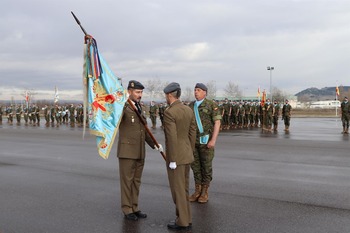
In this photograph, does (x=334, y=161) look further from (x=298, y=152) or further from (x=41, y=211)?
Answer: (x=41, y=211)

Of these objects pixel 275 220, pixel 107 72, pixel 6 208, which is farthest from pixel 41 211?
pixel 275 220

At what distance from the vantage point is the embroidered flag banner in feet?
17.6

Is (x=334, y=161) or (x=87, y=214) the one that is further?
(x=334, y=161)

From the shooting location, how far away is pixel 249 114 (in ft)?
86.6

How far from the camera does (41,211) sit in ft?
19.0

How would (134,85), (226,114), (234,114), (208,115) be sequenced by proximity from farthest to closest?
(234,114), (226,114), (208,115), (134,85)

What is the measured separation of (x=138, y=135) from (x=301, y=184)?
3.78 meters

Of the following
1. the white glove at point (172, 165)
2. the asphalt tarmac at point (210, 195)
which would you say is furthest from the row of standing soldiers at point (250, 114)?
the white glove at point (172, 165)

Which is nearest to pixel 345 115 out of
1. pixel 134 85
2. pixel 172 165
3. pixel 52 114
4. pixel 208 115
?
pixel 208 115

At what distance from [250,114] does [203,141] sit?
68.1 feet

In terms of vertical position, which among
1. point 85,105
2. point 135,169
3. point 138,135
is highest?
point 85,105

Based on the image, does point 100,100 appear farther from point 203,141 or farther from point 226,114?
point 226,114

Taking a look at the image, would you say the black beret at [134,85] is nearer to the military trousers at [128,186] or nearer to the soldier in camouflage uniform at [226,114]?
the military trousers at [128,186]

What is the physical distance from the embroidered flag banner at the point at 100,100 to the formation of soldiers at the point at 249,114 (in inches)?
691
